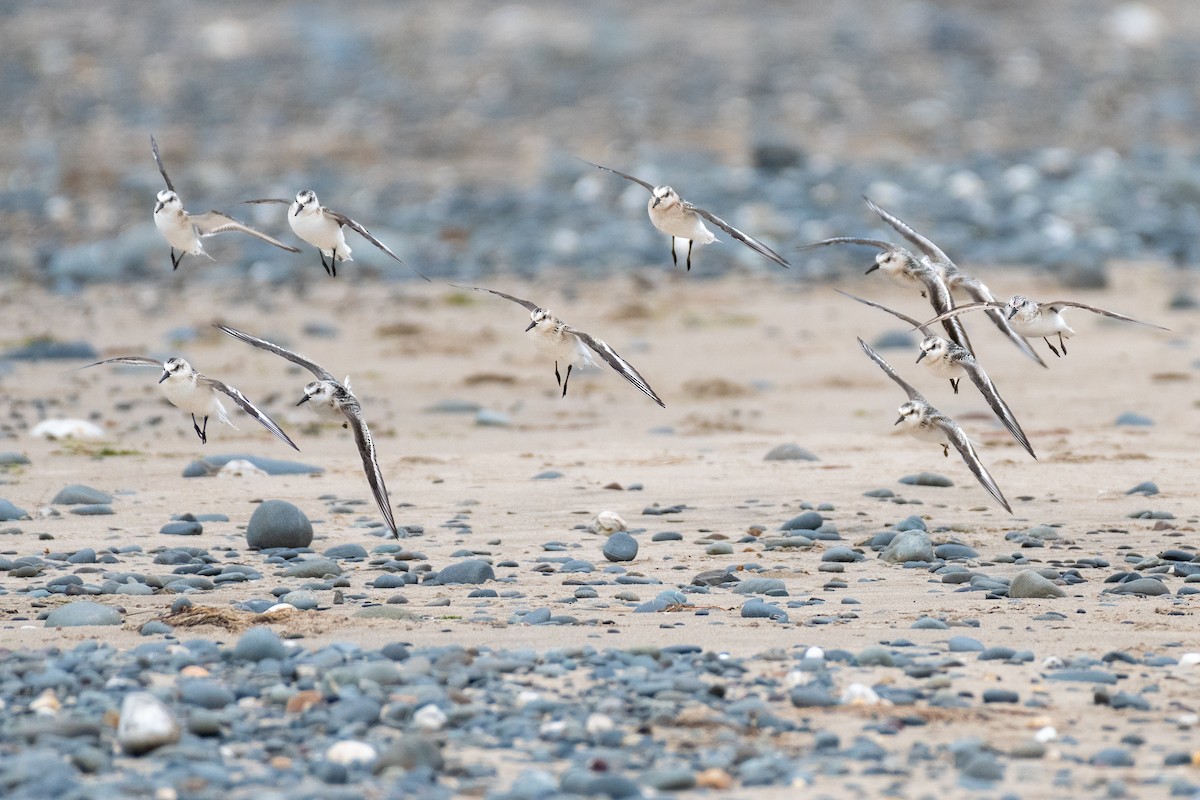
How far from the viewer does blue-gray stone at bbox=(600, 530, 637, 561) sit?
651 centimetres

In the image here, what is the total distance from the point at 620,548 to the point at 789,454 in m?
2.25

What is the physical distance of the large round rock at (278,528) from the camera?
6.70 m

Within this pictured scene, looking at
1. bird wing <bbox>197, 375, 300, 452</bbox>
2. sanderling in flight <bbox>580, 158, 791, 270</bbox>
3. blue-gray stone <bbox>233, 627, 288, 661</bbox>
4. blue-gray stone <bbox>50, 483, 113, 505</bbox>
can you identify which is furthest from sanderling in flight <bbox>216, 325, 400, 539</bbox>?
blue-gray stone <bbox>50, 483, 113, 505</bbox>

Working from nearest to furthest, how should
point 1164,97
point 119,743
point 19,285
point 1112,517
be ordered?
1. point 119,743
2. point 1112,517
3. point 19,285
4. point 1164,97

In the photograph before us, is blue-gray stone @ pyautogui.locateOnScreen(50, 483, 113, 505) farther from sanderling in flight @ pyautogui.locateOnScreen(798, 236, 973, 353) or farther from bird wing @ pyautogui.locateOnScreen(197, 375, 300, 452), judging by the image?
sanderling in flight @ pyautogui.locateOnScreen(798, 236, 973, 353)

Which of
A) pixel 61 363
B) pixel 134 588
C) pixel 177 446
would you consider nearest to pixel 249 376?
pixel 61 363

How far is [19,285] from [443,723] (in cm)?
1126

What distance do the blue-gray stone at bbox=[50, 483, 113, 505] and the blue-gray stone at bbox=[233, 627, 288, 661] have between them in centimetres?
269

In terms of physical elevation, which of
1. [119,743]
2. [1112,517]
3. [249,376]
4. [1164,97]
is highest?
[1164,97]

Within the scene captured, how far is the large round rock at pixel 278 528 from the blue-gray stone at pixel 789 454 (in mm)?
2772

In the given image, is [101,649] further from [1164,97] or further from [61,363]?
[1164,97]

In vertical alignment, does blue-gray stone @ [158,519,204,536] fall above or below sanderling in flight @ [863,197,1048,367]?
below

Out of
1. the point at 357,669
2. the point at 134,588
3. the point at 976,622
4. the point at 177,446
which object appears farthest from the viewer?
the point at 177,446

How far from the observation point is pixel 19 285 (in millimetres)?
14539
